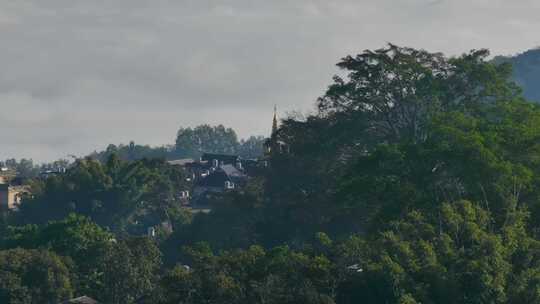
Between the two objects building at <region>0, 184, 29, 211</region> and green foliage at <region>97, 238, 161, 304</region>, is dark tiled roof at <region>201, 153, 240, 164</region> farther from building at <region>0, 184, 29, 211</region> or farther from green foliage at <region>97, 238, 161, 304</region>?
green foliage at <region>97, 238, 161, 304</region>

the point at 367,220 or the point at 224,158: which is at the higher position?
the point at 224,158

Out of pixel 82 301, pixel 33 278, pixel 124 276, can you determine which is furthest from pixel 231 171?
pixel 82 301

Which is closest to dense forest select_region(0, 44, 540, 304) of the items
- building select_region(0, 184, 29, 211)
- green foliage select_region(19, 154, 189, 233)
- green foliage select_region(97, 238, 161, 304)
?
green foliage select_region(97, 238, 161, 304)

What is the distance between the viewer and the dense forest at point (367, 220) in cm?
5165

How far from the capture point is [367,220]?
71750 millimetres

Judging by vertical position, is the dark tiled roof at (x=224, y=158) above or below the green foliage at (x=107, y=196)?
above

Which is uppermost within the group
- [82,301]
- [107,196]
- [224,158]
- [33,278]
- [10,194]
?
[224,158]

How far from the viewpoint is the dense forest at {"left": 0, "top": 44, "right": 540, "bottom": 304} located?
2033 inches

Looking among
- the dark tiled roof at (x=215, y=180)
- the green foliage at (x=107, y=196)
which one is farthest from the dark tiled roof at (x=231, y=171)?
the green foliage at (x=107, y=196)

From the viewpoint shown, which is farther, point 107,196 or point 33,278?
point 107,196

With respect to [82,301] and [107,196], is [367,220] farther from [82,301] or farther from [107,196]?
[107,196]

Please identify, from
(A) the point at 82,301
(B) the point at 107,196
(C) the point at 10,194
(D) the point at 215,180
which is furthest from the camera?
(D) the point at 215,180

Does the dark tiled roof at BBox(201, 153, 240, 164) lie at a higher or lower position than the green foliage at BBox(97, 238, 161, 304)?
higher

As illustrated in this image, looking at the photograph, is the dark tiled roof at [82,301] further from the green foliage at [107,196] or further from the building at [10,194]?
the building at [10,194]
